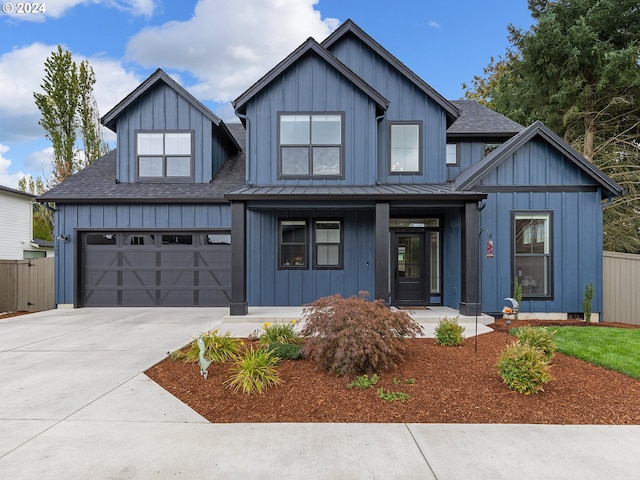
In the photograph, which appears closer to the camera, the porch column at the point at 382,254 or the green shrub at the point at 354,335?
the green shrub at the point at 354,335

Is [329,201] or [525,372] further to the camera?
[329,201]

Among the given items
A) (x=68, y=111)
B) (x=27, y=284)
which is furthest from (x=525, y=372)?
(x=68, y=111)

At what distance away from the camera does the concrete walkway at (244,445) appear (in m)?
2.69

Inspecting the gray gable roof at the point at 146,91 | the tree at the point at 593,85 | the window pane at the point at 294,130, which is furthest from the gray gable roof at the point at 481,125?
the gray gable roof at the point at 146,91

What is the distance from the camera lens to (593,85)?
14.9m

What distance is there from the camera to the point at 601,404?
3.77 m

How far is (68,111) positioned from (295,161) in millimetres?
15893

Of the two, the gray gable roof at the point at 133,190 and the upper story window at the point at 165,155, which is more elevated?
the upper story window at the point at 165,155

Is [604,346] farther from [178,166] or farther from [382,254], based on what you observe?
[178,166]

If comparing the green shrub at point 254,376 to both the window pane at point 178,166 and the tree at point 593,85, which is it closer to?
the window pane at point 178,166

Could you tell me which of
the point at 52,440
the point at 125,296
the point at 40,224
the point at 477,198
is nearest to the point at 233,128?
the point at 125,296

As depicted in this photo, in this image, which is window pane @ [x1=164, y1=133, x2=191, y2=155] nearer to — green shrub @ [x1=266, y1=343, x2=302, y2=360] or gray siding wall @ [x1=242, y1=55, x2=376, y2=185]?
gray siding wall @ [x1=242, y1=55, x2=376, y2=185]

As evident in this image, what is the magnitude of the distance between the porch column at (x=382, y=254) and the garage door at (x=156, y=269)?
440 centimetres

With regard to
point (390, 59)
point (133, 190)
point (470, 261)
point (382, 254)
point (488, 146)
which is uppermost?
point (390, 59)
